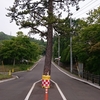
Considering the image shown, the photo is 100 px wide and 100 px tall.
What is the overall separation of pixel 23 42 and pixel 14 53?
6139mm

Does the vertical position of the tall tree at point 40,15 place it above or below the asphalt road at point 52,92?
above

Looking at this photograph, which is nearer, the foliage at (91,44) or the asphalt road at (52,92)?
the asphalt road at (52,92)

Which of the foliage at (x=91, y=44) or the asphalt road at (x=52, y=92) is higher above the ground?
the foliage at (x=91, y=44)

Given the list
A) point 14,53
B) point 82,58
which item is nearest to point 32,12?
point 82,58

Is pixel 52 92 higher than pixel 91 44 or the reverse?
the reverse

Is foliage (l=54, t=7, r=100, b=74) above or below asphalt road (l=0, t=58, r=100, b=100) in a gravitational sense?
above

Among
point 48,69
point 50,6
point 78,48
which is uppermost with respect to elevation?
point 50,6

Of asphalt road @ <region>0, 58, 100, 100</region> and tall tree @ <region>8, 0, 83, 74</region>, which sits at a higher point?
tall tree @ <region>8, 0, 83, 74</region>

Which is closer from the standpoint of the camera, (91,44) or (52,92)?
(52,92)

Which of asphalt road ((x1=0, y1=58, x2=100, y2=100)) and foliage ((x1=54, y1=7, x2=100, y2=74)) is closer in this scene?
asphalt road ((x1=0, y1=58, x2=100, y2=100))

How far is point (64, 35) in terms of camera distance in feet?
92.6

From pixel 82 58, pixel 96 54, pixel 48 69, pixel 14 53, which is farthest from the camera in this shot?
pixel 14 53

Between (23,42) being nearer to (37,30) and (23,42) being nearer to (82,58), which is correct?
(82,58)

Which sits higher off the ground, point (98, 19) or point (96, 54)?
point (98, 19)
